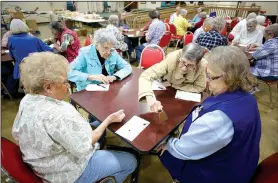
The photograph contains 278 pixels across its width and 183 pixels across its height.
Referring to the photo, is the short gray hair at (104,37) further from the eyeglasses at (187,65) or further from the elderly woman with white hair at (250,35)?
the elderly woman with white hair at (250,35)

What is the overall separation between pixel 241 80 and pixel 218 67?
0.14 m

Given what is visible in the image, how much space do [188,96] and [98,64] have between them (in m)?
1.04

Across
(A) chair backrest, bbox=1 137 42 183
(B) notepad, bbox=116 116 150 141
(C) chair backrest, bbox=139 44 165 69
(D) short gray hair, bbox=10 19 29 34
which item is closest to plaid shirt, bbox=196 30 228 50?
(C) chair backrest, bbox=139 44 165 69

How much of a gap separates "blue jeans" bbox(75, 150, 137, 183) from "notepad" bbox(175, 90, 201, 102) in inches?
27.4

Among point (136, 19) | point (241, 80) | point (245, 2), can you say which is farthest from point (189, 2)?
point (241, 80)

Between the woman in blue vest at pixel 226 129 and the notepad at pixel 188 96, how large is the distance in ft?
1.61

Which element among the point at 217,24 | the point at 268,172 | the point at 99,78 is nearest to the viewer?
the point at 268,172

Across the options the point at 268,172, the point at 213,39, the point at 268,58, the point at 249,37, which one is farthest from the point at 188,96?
the point at 249,37

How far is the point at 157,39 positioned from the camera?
4.20 m

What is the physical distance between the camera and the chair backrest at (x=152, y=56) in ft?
8.51

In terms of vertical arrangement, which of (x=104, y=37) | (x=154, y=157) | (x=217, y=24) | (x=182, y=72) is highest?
(x=217, y=24)

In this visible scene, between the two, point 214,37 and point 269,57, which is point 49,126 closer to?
point 214,37

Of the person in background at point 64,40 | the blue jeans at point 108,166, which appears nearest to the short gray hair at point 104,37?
the blue jeans at point 108,166

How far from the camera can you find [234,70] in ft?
3.22
